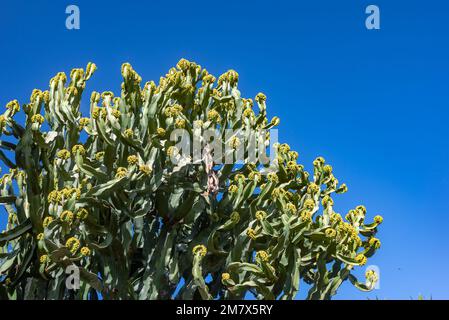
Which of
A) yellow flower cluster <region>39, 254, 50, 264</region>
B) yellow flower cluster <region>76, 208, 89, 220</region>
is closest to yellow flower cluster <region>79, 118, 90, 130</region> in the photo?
yellow flower cluster <region>76, 208, 89, 220</region>

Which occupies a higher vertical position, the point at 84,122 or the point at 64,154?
the point at 84,122

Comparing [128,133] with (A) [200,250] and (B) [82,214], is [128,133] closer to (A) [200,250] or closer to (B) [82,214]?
(B) [82,214]

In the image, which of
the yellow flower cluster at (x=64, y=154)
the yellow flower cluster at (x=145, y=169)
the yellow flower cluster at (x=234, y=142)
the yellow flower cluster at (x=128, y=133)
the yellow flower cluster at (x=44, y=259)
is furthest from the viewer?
the yellow flower cluster at (x=234, y=142)

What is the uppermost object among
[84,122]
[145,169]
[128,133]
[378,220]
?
[84,122]

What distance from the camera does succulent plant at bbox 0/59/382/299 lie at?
304 inches

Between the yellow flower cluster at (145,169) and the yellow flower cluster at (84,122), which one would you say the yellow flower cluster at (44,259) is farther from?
the yellow flower cluster at (84,122)

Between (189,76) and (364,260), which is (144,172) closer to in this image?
(189,76)

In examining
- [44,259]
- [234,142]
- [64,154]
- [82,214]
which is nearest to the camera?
[82,214]

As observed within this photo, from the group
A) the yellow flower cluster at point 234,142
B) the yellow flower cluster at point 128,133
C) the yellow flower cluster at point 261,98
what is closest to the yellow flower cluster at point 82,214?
the yellow flower cluster at point 128,133

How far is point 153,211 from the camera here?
8617 mm

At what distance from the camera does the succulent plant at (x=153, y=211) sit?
772 cm

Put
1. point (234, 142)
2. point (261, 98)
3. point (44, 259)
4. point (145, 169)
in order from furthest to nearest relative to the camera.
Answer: point (261, 98)
point (234, 142)
point (145, 169)
point (44, 259)

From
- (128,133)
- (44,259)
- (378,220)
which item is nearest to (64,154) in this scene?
(128,133)

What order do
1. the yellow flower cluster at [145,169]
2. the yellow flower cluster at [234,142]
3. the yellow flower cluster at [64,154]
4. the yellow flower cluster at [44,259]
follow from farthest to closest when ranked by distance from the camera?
the yellow flower cluster at [234,142] → the yellow flower cluster at [64,154] → the yellow flower cluster at [145,169] → the yellow flower cluster at [44,259]
